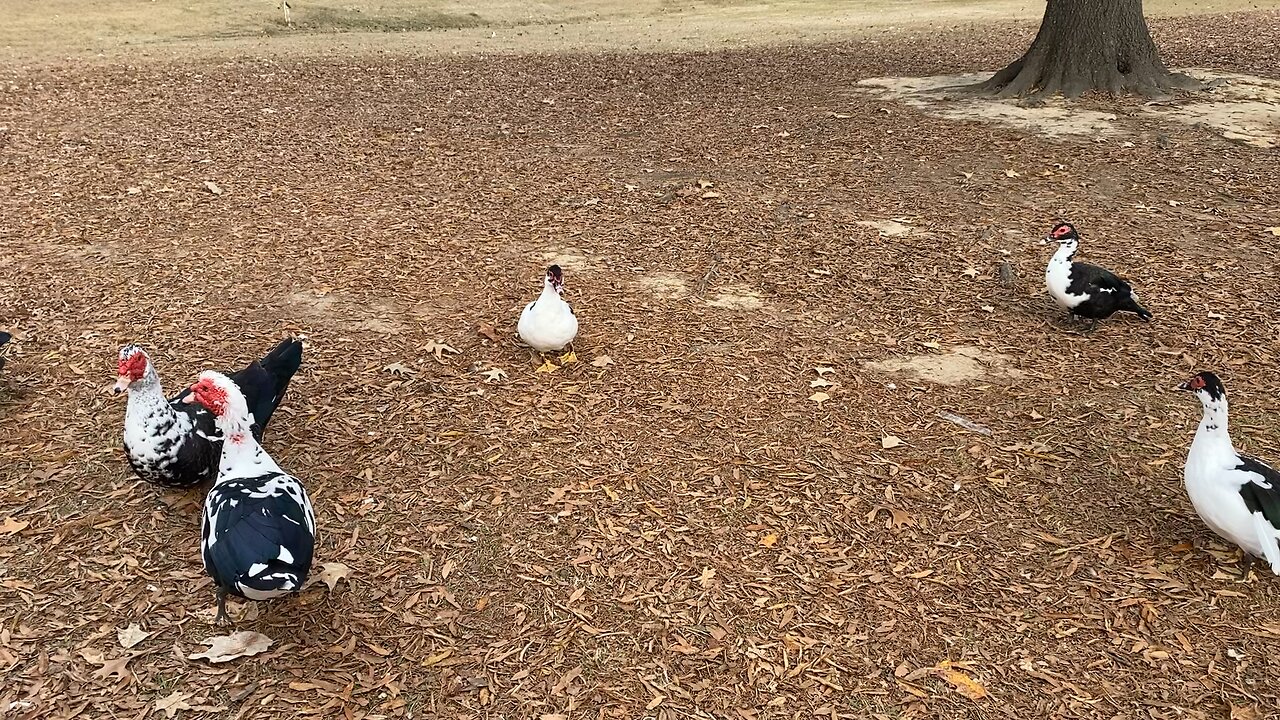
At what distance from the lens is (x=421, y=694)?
121 inches

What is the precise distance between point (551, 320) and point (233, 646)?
7.88ft

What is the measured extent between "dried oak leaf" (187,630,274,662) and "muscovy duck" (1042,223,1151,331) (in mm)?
4782

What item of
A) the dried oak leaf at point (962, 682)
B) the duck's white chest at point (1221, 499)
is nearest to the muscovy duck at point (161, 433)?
the dried oak leaf at point (962, 682)

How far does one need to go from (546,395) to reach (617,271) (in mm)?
1875

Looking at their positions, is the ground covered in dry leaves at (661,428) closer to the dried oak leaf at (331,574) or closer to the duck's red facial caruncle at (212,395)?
the dried oak leaf at (331,574)

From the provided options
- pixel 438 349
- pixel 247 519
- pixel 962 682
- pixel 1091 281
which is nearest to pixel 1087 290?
pixel 1091 281

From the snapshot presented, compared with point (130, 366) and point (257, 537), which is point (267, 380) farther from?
point (257, 537)

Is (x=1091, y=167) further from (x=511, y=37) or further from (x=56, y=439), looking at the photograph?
(x=511, y=37)

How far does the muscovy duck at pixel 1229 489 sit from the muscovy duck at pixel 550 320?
3.10 metres

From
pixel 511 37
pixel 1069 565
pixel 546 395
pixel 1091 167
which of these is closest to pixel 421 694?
pixel 546 395

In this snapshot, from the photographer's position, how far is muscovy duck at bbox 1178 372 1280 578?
3.36m

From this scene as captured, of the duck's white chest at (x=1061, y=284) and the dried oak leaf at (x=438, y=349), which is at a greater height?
the duck's white chest at (x=1061, y=284)

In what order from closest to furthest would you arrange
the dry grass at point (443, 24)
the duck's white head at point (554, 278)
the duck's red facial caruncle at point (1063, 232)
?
1. the duck's white head at point (554, 278)
2. the duck's red facial caruncle at point (1063, 232)
3. the dry grass at point (443, 24)

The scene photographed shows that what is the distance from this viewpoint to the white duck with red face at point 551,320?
496 centimetres
